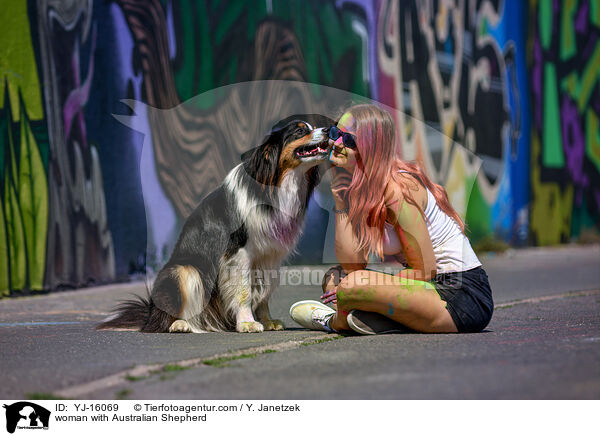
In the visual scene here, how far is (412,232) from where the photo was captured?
3.64 m

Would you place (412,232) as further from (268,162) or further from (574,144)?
(574,144)

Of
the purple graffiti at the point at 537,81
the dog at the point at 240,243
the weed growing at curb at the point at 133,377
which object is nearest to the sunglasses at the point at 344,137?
the dog at the point at 240,243

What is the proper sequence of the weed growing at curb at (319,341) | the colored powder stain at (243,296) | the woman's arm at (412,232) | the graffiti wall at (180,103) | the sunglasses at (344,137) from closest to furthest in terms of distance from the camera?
the woman's arm at (412,232) < the weed growing at curb at (319,341) < the sunglasses at (344,137) < the colored powder stain at (243,296) < the graffiti wall at (180,103)

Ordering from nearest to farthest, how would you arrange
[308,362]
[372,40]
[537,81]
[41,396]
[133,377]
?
[41,396], [133,377], [308,362], [372,40], [537,81]

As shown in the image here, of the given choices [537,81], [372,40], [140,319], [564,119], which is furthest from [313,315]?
[564,119]

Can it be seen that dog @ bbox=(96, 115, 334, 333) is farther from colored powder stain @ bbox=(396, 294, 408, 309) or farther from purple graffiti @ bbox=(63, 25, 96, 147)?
purple graffiti @ bbox=(63, 25, 96, 147)

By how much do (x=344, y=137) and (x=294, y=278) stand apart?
13.1ft

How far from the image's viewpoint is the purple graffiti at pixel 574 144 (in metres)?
13.4

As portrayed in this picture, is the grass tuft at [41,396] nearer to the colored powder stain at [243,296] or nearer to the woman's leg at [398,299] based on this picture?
the woman's leg at [398,299]

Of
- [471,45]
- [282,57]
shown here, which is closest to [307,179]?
[282,57]
